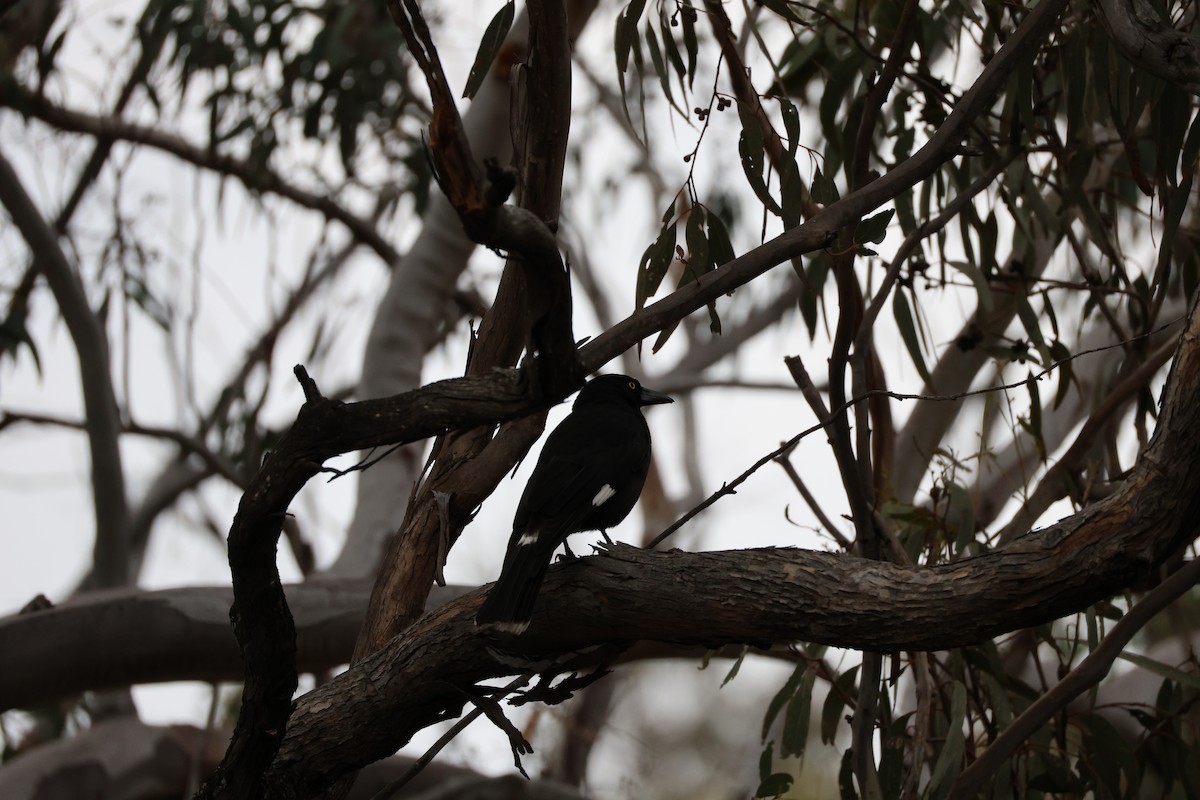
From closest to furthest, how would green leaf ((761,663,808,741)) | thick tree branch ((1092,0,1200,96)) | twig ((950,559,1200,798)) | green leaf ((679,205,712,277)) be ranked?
thick tree branch ((1092,0,1200,96)) → twig ((950,559,1200,798)) → green leaf ((679,205,712,277)) → green leaf ((761,663,808,741))

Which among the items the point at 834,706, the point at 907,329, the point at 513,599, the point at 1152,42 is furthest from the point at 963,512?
the point at 513,599

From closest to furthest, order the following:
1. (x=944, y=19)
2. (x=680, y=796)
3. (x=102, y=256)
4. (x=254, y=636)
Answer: (x=254, y=636), (x=944, y=19), (x=102, y=256), (x=680, y=796)

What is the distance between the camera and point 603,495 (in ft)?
8.53

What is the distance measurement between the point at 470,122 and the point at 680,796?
5496mm

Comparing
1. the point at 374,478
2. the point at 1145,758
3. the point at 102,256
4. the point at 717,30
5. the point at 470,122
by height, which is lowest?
the point at 1145,758

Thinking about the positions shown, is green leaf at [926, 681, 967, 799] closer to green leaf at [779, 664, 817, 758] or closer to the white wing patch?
green leaf at [779, 664, 817, 758]

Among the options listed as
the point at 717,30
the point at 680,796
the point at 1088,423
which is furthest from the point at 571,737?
the point at 717,30

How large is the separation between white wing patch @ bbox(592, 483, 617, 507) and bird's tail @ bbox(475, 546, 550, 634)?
1.58ft

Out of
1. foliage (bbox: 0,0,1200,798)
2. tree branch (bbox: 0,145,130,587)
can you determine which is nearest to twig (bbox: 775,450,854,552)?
foliage (bbox: 0,0,1200,798)

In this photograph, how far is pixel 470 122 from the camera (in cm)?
438

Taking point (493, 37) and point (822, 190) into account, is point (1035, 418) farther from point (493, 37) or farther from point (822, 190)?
point (493, 37)

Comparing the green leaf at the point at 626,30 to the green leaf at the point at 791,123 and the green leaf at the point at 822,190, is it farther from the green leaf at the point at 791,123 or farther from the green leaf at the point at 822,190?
the green leaf at the point at 822,190

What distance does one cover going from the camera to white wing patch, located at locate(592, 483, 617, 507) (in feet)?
8.35

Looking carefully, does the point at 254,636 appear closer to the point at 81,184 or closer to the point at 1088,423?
the point at 1088,423
